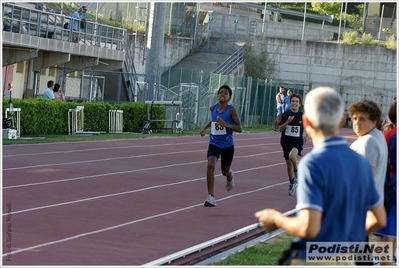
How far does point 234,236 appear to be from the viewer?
1057 cm

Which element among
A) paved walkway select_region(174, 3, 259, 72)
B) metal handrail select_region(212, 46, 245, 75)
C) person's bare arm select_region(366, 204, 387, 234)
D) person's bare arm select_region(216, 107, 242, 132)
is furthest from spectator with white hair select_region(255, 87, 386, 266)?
paved walkway select_region(174, 3, 259, 72)

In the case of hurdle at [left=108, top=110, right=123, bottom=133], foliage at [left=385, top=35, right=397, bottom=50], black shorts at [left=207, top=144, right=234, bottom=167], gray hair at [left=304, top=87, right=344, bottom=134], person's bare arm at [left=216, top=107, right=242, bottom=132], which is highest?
foliage at [left=385, top=35, right=397, bottom=50]

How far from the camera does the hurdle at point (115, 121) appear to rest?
29.4 meters

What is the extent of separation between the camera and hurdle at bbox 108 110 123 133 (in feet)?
96.5

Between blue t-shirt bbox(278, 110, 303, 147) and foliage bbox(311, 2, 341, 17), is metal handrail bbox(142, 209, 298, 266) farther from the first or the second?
foliage bbox(311, 2, 341, 17)

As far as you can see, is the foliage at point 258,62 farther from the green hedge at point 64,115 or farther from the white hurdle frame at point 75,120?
the white hurdle frame at point 75,120

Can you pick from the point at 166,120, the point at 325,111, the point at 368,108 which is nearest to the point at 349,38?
the point at 166,120

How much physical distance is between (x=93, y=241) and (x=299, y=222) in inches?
212

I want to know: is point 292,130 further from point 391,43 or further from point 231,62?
point 391,43

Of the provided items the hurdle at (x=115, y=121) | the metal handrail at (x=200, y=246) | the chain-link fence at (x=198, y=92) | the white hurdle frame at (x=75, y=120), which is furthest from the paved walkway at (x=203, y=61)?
the metal handrail at (x=200, y=246)

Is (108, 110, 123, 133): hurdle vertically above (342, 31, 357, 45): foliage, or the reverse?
(342, 31, 357, 45): foliage

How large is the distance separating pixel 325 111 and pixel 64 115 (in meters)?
22.3

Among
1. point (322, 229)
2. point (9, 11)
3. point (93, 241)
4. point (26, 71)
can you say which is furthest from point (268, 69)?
point (322, 229)

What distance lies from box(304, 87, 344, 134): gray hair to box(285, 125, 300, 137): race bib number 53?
10.6m
